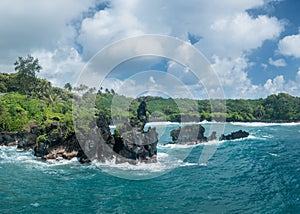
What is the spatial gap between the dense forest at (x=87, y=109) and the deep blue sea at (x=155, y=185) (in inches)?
492

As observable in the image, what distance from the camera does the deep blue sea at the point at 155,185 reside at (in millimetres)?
27484

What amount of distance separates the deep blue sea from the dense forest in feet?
41.0

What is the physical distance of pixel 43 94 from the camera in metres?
110

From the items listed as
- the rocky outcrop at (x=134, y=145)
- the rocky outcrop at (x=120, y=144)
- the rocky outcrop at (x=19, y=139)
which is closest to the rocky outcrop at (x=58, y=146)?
the rocky outcrop at (x=120, y=144)

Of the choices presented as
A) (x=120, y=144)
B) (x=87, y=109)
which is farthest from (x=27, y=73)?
(x=120, y=144)

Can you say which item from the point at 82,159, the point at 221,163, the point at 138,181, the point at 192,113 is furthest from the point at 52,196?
the point at 192,113

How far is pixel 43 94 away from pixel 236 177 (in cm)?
9233

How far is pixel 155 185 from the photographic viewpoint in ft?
115

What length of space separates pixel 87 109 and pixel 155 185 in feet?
195

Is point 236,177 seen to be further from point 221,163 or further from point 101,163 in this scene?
point 101,163

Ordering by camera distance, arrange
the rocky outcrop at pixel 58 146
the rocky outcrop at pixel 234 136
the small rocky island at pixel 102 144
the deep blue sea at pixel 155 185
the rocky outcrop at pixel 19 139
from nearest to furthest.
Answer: the deep blue sea at pixel 155 185
the small rocky island at pixel 102 144
the rocky outcrop at pixel 58 146
the rocky outcrop at pixel 19 139
the rocky outcrop at pixel 234 136

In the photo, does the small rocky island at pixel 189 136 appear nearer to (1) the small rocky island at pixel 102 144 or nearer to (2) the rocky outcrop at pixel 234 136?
(2) the rocky outcrop at pixel 234 136

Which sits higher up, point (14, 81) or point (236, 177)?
point (14, 81)

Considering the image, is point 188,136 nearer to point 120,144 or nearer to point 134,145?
point 120,144
